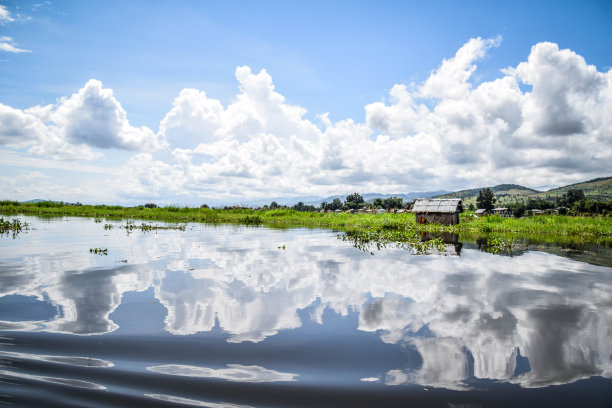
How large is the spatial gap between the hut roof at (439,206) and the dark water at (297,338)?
29456 mm

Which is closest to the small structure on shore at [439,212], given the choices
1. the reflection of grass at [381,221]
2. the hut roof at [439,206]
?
the hut roof at [439,206]

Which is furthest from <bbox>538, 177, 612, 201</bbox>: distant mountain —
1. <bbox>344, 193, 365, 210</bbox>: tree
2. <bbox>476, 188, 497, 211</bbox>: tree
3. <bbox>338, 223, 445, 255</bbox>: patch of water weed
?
<bbox>338, 223, 445, 255</bbox>: patch of water weed

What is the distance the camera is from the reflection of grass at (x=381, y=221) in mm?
31811

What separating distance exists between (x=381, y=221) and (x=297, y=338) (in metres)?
35.3

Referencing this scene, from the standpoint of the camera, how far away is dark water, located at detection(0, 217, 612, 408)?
13.5 ft

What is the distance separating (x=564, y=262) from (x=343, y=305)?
12203 mm

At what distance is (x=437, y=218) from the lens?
40031mm

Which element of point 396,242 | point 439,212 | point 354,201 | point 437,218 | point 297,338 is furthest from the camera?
point 354,201

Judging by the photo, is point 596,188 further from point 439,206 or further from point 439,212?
point 439,212

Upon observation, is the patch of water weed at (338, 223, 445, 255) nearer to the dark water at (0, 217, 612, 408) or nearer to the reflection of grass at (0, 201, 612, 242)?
the reflection of grass at (0, 201, 612, 242)

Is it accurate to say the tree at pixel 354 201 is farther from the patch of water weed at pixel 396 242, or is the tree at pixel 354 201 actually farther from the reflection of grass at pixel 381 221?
the patch of water weed at pixel 396 242

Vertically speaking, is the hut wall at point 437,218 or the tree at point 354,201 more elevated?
the tree at point 354,201

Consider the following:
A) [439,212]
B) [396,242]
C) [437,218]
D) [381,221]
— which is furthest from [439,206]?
[396,242]

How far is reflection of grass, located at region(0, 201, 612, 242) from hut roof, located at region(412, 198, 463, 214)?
1.62 meters
